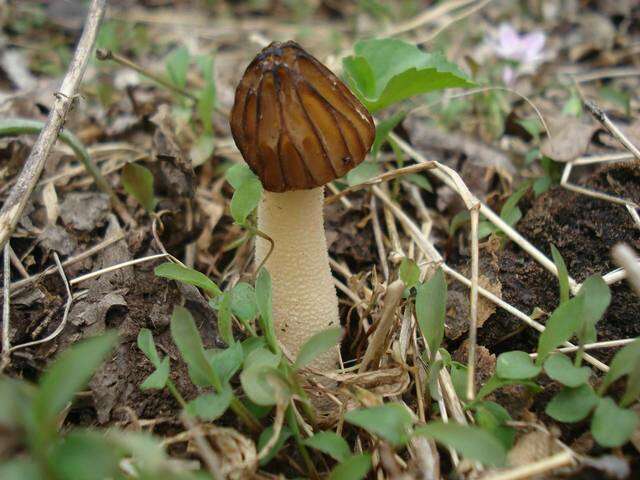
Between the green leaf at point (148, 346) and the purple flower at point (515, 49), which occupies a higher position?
the purple flower at point (515, 49)

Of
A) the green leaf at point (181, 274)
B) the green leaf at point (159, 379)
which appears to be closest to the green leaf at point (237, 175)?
the green leaf at point (181, 274)

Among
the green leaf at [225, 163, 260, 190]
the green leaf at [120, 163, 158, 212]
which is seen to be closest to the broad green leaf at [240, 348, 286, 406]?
the green leaf at [225, 163, 260, 190]

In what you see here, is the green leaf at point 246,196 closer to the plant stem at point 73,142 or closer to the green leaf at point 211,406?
the green leaf at point 211,406

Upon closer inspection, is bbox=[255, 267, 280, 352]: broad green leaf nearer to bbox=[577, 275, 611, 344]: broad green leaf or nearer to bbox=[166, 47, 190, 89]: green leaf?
bbox=[577, 275, 611, 344]: broad green leaf

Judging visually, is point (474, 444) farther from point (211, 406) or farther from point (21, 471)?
point (21, 471)

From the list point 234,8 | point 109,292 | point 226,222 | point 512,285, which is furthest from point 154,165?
point 234,8

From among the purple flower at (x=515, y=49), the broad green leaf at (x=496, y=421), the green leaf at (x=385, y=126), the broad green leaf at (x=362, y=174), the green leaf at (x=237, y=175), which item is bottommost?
the broad green leaf at (x=496, y=421)

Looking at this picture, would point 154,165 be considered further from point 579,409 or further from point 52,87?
point 579,409
